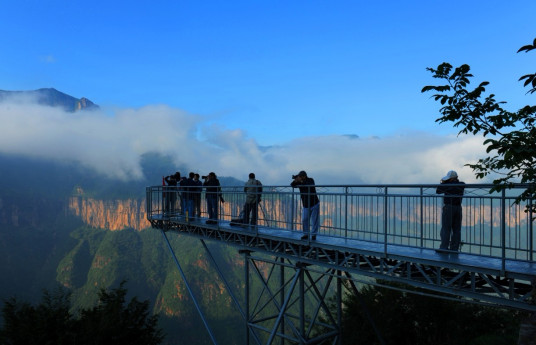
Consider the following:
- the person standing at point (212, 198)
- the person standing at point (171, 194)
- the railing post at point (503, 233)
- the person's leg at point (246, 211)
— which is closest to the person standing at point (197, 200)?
the person standing at point (212, 198)

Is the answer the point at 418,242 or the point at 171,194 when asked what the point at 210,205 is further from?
the point at 418,242

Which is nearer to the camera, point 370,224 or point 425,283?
point 425,283

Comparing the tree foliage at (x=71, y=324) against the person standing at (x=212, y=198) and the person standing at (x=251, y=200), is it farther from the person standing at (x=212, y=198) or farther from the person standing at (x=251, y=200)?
the person standing at (x=251, y=200)

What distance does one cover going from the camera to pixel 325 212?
10344 mm

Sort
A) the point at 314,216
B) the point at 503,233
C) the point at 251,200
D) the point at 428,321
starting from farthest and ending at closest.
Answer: the point at 428,321
the point at 251,200
the point at 314,216
the point at 503,233

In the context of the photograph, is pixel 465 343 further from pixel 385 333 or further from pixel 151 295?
pixel 151 295

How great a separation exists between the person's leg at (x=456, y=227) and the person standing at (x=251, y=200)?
5897 millimetres

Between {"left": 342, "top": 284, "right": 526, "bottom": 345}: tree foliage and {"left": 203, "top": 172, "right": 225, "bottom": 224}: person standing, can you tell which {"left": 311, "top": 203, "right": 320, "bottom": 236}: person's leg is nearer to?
{"left": 203, "top": 172, "right": 225, "bottom": 224}: person standing

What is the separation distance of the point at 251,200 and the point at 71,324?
8721 millimetres

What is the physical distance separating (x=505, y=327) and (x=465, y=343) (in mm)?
2123

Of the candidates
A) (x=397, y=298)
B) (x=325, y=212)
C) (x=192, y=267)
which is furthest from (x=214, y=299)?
(x=325, y=212)

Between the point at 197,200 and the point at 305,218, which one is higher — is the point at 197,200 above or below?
above

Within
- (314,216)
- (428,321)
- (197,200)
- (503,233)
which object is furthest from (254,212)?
(428,321)

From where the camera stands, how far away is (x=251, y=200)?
12539 mm
